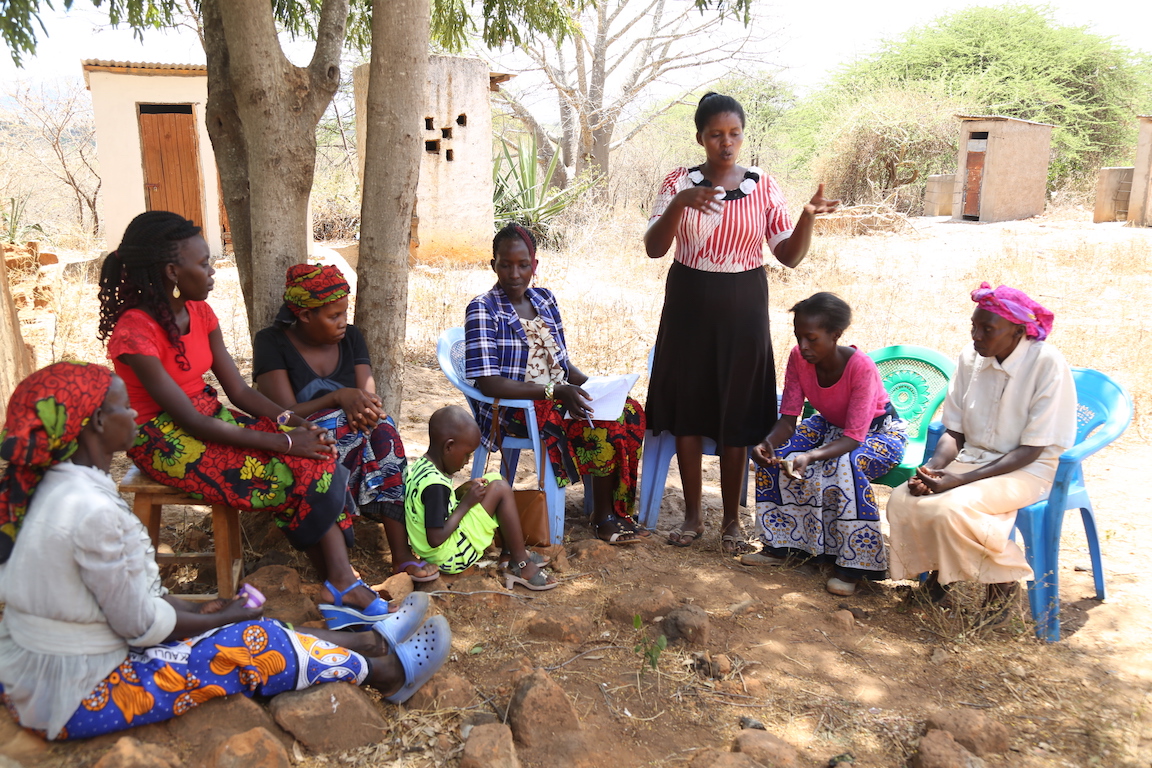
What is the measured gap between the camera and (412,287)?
9.20m

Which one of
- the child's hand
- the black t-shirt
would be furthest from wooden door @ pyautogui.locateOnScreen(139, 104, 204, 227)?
the child's hand

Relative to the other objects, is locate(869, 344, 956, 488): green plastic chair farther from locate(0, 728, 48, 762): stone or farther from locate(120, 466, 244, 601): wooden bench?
locate(0, 728, 48, 762): stone

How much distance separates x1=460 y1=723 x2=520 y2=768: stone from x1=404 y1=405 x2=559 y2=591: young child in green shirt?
105 cm

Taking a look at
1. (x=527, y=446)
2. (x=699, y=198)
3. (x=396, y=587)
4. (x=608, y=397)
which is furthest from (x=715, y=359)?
(x=396, y=587)

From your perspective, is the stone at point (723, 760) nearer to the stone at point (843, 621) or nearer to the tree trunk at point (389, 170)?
the stone at point (843, 621)

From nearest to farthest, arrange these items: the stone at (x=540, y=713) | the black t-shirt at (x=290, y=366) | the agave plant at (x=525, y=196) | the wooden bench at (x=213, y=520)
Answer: the stone at (x=540, y=713) → the wooden bench at (x=213, y=520) → the black t-shirt at (x=290, y=366) → the agave plant at (x=525, y=196)

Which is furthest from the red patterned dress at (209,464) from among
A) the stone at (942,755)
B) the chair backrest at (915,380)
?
the chair backrest at (915,380)

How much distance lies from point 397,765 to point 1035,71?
2562 centimetres

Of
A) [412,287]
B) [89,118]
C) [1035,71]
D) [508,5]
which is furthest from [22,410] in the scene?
[1035,71]

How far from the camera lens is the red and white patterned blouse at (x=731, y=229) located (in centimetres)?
354

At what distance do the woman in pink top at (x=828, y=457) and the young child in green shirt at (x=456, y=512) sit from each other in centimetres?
102

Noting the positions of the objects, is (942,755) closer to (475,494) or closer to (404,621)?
(404,621)

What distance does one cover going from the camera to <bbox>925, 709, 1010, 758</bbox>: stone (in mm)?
2271

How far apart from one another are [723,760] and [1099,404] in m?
2.33
